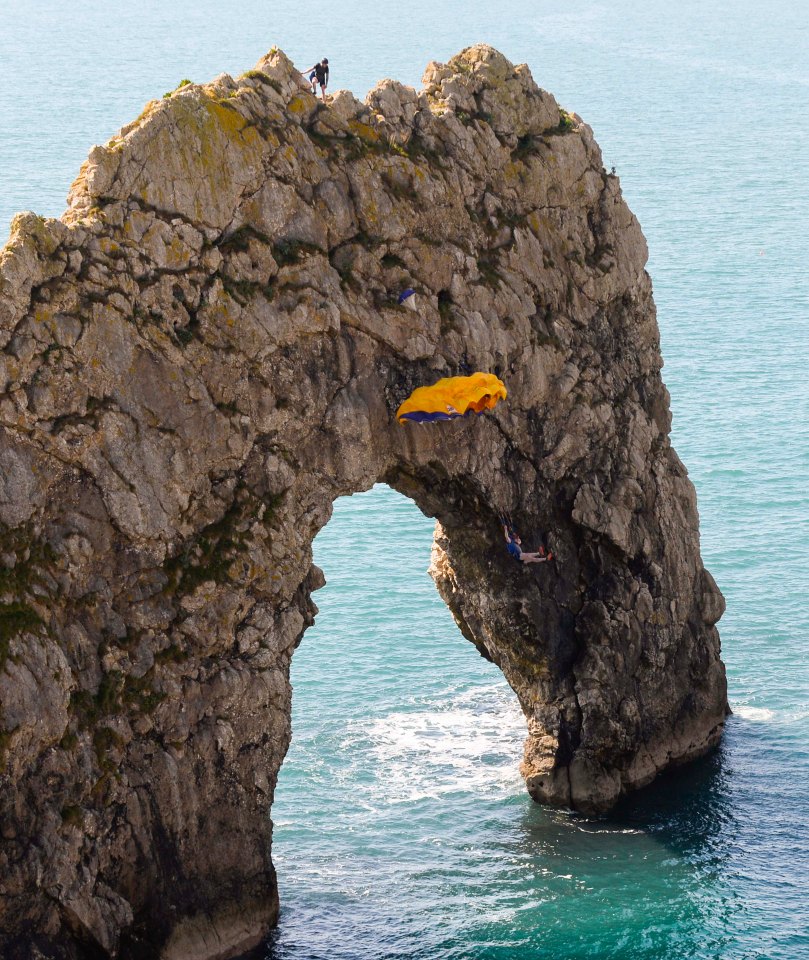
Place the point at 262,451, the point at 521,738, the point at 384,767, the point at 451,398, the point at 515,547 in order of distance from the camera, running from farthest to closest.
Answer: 1. the point at 521,738
2. the point at 384,767
3. the point at 515,547
4. the point at 451,398
5. the point at 262,451

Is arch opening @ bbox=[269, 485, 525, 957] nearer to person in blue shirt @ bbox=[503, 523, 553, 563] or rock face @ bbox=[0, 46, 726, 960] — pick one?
rock face @ bbox=[0, 46, 726, 960]

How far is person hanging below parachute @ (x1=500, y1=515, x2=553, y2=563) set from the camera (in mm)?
55250

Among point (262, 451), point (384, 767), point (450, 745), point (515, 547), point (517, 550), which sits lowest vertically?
point (384, 767)

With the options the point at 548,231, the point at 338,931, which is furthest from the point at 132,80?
the point at 338,931

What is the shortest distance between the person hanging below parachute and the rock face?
485mm

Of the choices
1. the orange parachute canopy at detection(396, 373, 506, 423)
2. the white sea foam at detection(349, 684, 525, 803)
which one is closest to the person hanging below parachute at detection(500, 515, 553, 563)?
the orange parachute canopy at detection(396, 373, 506, 423)

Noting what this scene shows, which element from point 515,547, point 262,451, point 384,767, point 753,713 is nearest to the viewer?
point 262,451

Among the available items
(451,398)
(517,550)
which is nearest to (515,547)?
(517,550)

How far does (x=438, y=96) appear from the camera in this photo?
174ft

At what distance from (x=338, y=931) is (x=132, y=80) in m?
133

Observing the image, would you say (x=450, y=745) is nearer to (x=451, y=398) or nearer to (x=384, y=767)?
(x=384, y=767)

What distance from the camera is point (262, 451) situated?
4772 cm

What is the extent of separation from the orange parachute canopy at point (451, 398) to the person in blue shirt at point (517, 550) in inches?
240

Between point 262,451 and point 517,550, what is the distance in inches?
436
